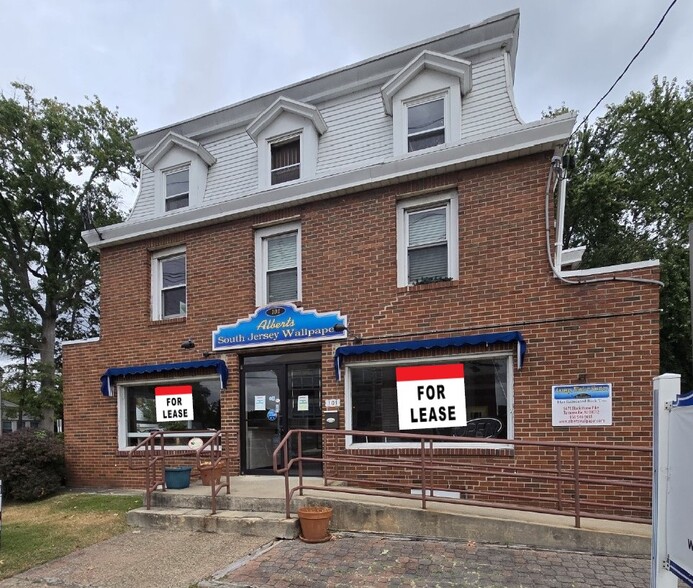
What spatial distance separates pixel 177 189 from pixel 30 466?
622 cm

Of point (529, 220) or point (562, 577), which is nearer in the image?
point (562, 577)

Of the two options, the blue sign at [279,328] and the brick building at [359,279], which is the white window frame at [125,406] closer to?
the brick building at [359,279]

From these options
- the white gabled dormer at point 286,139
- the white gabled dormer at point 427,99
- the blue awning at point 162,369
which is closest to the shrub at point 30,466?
the blue awning at point 162,369

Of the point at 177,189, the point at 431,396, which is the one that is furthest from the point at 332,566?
the point at 177,189

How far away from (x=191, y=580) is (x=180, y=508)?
2.34 m

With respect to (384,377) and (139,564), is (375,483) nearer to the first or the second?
(384,377)

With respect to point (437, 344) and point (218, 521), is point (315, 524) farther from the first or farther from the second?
point (437, 344)

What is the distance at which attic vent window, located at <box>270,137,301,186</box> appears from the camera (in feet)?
31.6

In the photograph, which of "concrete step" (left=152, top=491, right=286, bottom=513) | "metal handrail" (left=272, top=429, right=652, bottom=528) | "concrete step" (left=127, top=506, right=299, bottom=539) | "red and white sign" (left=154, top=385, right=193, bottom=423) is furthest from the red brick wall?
"concrete step" (left=127, top=506, right=299, bottom=539)

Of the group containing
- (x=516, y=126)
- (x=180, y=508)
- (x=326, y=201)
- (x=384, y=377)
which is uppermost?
(x=516, y=126)

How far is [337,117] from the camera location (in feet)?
31.6

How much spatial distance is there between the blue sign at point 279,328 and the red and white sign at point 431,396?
1.33 metres

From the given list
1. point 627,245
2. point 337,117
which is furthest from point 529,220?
point 627,245

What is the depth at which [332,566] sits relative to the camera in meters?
5.20
